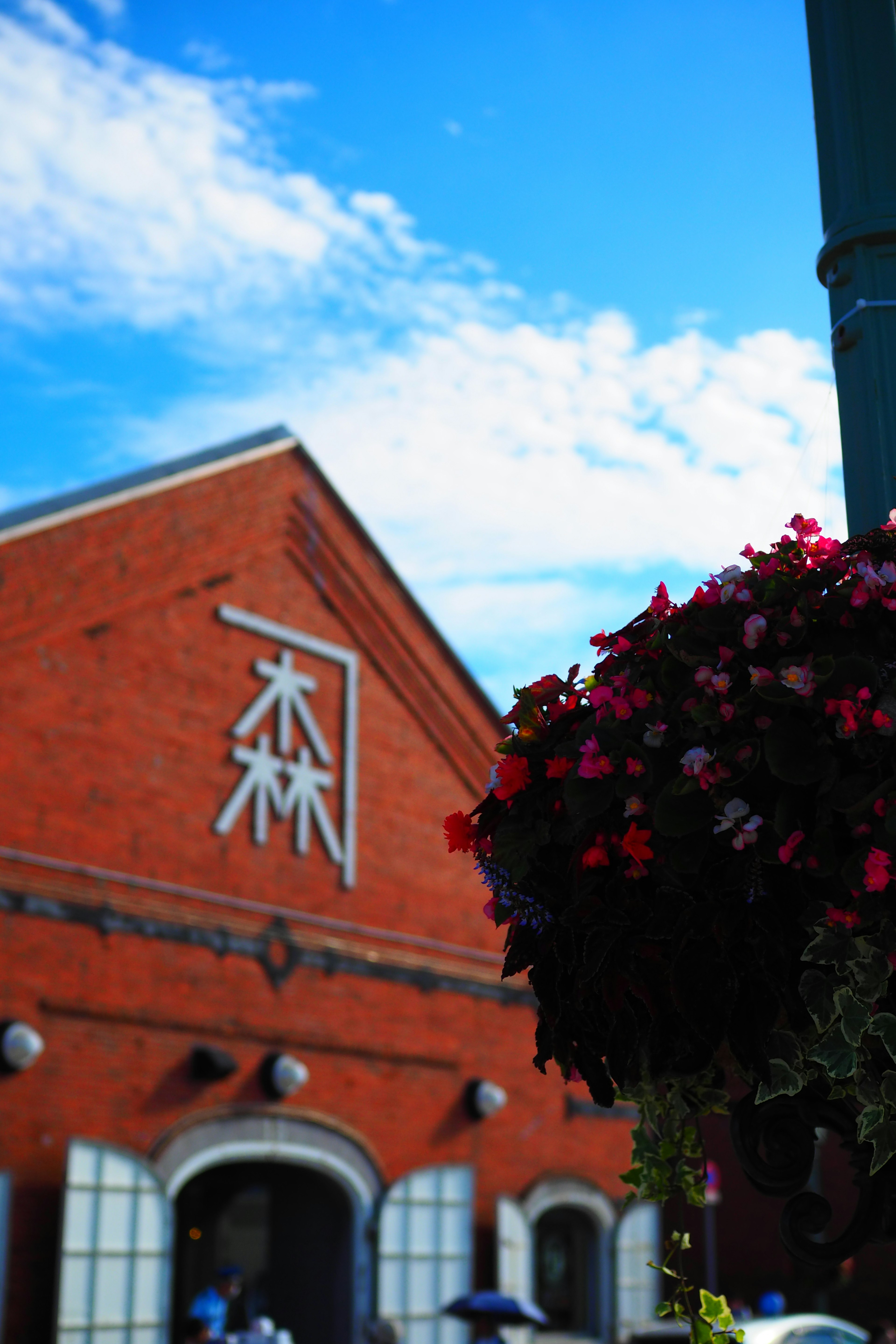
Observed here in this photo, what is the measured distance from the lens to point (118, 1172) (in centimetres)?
998

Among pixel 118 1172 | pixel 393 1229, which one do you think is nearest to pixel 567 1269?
pixel 393 1229

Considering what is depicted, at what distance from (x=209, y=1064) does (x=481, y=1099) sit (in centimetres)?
325

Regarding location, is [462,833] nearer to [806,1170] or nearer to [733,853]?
[733,853]

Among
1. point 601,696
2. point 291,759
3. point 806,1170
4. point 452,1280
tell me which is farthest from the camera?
point 291,759

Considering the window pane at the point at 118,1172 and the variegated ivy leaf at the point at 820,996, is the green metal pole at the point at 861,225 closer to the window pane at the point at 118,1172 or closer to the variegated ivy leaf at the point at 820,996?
the variegated ivy leaf at the point at 820,996

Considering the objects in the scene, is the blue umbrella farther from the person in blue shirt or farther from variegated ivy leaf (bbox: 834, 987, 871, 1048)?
variegated ivy leaf (bbox: 834, 987, 871, 1048)

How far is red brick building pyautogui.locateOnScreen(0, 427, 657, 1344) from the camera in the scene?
33.3 feet

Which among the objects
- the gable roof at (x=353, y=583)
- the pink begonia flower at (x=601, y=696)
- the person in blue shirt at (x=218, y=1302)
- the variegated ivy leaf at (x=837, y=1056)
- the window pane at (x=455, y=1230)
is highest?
the gable roof at (x=353, y=583)

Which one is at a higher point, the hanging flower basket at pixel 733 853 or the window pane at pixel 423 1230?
the hanging flower basket at pixel 733 853

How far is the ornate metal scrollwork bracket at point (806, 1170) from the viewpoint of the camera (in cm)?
184

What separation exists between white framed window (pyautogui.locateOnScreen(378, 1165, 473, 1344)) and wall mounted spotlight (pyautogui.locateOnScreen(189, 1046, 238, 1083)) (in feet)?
6.84

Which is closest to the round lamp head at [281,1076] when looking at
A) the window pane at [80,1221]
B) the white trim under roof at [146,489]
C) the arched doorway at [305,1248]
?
the arched doorway at [305,1248]

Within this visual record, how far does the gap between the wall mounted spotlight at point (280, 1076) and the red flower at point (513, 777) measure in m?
9.92

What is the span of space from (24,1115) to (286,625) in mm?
5019
